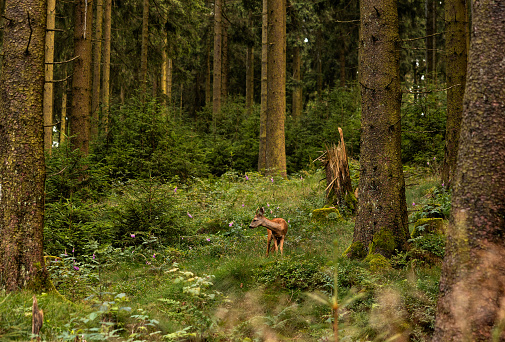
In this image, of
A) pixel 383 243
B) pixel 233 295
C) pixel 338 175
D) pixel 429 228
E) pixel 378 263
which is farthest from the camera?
pixel 338 175

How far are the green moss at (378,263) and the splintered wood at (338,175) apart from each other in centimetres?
459

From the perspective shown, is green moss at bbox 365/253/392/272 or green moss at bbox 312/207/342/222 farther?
green moss at bbox 312/207/342/222

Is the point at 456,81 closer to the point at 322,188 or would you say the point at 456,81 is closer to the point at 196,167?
the point at 322,188

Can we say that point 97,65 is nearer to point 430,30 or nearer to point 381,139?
point 381,139

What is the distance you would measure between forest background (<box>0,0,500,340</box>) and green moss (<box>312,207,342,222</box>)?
0.16 feet

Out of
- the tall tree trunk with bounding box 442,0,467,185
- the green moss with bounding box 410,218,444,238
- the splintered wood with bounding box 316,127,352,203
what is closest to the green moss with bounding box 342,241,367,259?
the green moss with bounding box 410,218,444,238

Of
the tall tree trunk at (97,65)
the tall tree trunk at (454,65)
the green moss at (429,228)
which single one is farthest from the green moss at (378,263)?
the tall tree trunk at (97,65)

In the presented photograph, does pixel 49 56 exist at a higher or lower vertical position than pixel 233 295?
higher

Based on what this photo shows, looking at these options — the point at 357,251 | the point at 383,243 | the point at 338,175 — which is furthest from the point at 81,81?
the point at 383,243

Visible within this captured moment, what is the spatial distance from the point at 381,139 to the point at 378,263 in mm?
1933

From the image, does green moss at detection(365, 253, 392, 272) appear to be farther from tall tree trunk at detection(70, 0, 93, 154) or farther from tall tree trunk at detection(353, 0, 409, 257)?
tall tree trunk at detection(70, 0, 93, 154)

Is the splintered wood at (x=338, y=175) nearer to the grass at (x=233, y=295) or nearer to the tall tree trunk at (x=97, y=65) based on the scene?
the grass at (x=233, y=295)

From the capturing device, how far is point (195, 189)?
44.3ft

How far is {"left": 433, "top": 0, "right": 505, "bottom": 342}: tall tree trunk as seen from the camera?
3555mm
